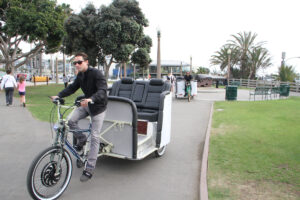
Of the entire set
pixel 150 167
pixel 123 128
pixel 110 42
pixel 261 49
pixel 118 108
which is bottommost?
pixel 150 167

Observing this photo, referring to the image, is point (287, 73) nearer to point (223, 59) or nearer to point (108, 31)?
point (223, 59)

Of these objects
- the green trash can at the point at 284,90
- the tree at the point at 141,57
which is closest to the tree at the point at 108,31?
the tree at the point at 141,57

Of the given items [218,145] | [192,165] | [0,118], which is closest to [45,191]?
[192,165]

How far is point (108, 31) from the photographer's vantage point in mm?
15883

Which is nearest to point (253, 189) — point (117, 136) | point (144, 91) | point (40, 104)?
point (117, 136)

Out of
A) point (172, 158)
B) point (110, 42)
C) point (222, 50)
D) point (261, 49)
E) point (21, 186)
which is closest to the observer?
point (21, 186)

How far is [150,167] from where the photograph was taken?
16.1ft

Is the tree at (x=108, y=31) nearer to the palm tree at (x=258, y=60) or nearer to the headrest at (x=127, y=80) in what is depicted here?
the headrest at (x=127, y=80)

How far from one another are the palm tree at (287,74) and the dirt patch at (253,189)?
30.1 metres

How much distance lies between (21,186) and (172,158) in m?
2.82

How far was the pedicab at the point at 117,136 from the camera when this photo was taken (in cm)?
340

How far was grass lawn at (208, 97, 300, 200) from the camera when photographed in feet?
12.3

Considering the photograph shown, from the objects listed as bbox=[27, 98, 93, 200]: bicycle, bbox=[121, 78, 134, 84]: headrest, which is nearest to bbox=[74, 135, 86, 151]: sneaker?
bbox=[27, 98, 93, 200]: bicycle

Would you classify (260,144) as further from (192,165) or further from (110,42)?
(110,42)
